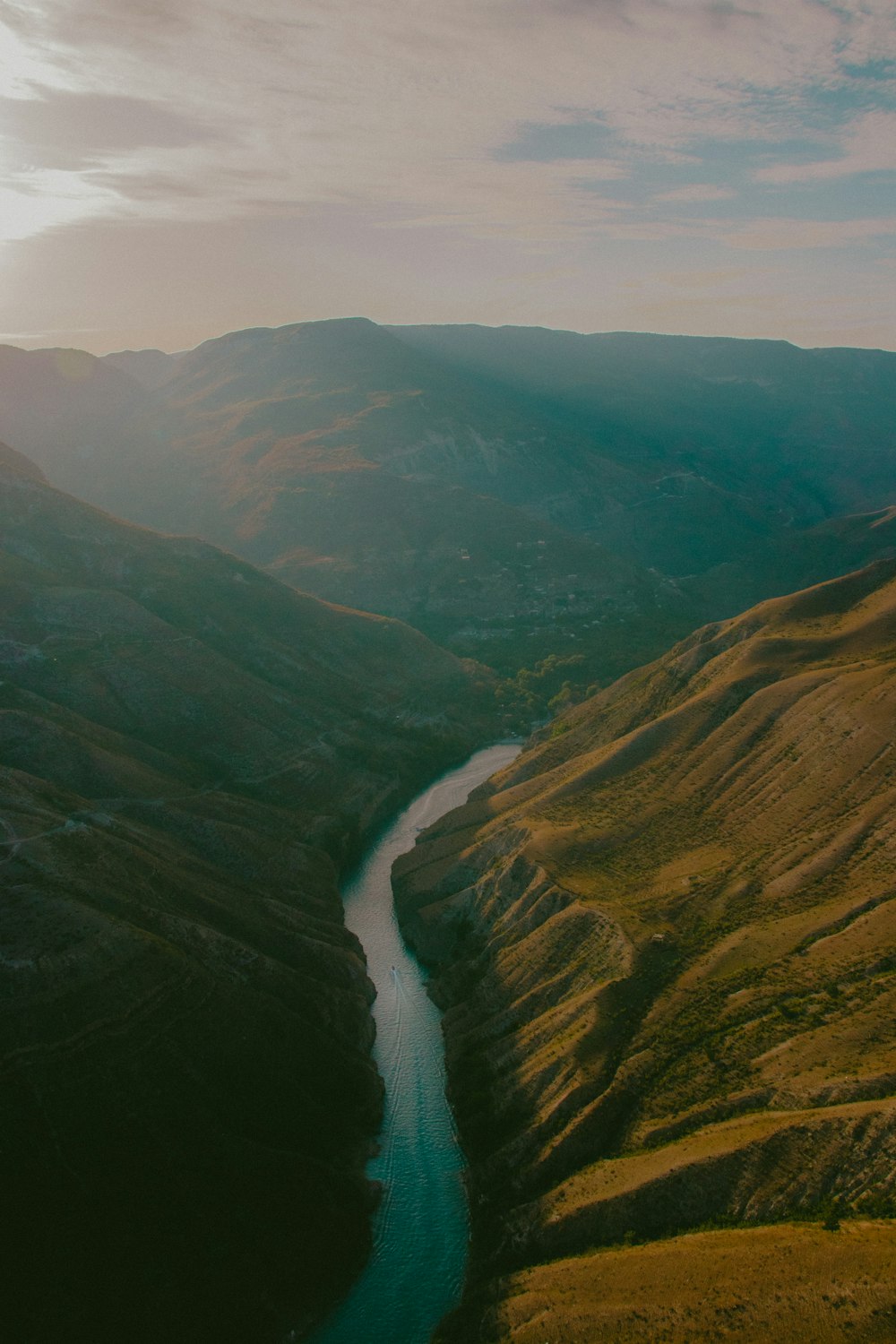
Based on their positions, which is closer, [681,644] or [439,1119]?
[439,1119]

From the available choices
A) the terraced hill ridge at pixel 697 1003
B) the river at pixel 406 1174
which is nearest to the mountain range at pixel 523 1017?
the terraced hill ridge at pixel 697 1003

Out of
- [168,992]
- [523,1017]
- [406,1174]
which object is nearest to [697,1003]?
[523,1017]

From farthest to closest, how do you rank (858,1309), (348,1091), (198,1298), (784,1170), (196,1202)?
1. (348,1091)
2. (196,1202)
3. (198,1298)
4. (784,1170)
5. (858,1309)

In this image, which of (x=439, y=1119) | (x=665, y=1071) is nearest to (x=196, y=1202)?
(x=439, y=1119)

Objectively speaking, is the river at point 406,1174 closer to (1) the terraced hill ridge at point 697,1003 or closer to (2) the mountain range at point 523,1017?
(2) the mountain range at point 523,1017

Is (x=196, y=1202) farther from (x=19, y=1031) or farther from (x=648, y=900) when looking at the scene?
(x=648, y=900)

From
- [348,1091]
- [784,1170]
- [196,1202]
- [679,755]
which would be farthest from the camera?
[679,755]
